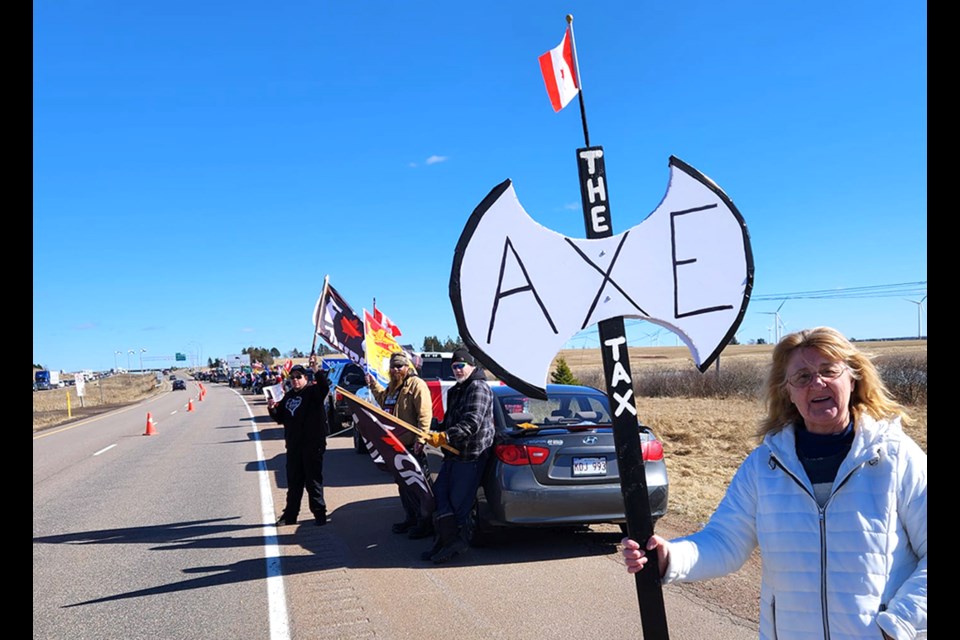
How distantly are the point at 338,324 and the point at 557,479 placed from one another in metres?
4.40

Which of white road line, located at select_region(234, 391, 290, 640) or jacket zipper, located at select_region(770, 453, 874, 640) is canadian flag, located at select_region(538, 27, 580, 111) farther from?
white road line, located at select_region(234, 391, 290, 640)

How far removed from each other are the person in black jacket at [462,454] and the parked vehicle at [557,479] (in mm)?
175

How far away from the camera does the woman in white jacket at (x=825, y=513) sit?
1940 mm

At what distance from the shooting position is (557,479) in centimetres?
601

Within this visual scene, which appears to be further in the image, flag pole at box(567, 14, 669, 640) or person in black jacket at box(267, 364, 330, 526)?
person in black jacket at box(267, 364, 330, 526)

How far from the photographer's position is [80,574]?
617cm

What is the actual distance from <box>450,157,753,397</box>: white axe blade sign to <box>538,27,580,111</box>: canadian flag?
57 centimetres

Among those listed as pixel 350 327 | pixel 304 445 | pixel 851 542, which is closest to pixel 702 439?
pixel 350 327

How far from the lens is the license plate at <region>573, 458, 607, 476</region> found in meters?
6.04

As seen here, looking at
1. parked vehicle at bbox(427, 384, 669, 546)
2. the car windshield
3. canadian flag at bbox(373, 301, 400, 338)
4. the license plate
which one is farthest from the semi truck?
the license plate

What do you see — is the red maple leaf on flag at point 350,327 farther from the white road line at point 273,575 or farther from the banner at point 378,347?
the white road line at point 273,575

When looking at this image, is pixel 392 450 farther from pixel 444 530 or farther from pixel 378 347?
pixel 378 347

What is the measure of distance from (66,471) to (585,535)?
1081 cm

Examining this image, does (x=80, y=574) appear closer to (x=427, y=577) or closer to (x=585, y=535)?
(x=427, y=577)
